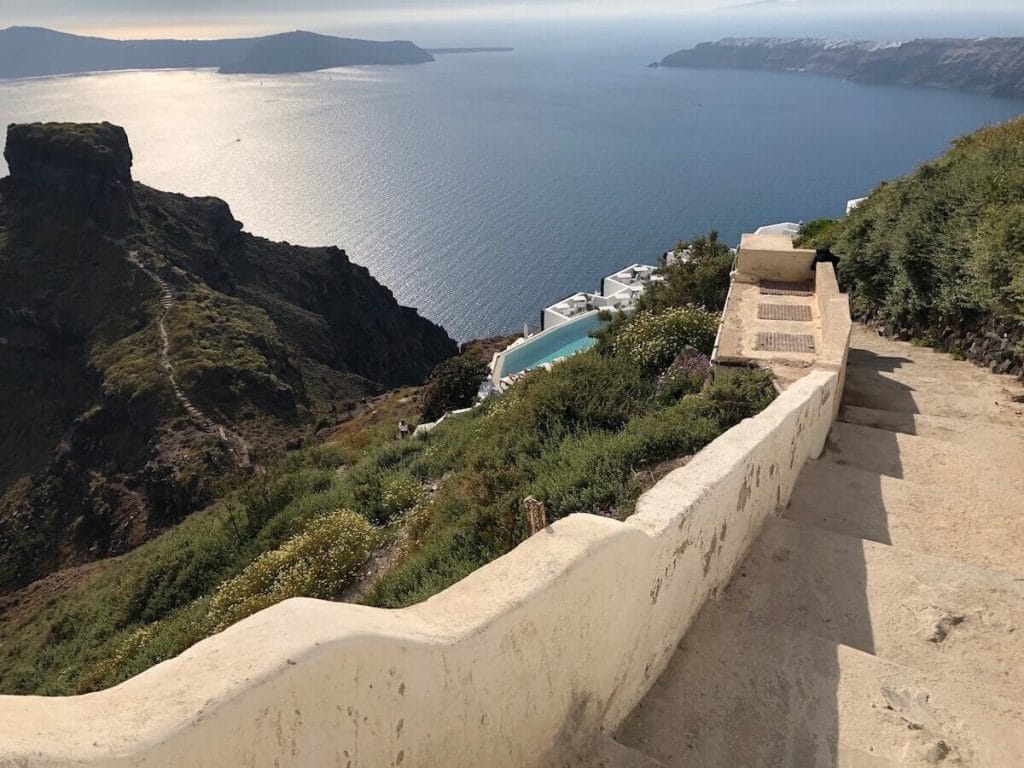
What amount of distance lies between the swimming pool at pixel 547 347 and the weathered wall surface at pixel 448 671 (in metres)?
20.8

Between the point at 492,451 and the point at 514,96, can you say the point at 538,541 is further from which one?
the point at 514,96

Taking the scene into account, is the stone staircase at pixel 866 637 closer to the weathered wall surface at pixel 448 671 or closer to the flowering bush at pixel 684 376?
the weathered wall surface at pixel 448 671

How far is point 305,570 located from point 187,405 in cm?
3194

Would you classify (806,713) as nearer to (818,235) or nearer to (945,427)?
(945,427)

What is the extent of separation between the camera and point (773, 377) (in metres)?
6.60

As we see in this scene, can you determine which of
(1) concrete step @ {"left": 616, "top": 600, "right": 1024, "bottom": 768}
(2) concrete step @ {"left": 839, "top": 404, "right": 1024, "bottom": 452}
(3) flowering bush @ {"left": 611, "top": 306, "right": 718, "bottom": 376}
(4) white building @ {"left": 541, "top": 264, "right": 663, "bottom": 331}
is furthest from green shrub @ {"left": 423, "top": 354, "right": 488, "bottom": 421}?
(1) concrete step @ {"left": 616, "top": 600, "right": 1024, "bottom": 768}

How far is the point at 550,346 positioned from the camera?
27109 mm

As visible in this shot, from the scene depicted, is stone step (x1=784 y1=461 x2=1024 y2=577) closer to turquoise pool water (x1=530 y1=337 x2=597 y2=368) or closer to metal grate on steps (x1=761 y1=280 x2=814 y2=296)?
metal grate on steps (x1=761 y1=280 x2=814 y2=296)

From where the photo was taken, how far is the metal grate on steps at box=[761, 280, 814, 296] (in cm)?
991

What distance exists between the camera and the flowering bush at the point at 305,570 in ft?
22.5

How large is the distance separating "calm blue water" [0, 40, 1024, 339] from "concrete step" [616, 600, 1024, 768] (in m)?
58.4

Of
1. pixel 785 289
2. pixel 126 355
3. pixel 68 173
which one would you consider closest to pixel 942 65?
pixel 68 173

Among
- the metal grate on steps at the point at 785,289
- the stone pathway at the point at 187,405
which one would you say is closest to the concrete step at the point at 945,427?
the metal grate on steps at the point at 785,289

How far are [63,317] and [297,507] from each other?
140 feet
